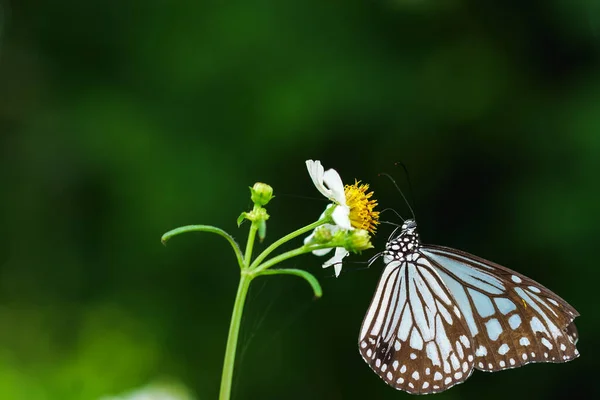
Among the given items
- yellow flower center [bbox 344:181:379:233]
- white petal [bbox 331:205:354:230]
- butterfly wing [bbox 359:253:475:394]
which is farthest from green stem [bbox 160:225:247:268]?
butterfly wing [bbox 359:253:475:394]

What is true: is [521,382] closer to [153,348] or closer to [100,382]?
[153,348]

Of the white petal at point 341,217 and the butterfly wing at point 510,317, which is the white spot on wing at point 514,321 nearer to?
the butterfly wing at point 510,317

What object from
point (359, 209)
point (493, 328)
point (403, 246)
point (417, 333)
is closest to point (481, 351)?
point (493, 328)

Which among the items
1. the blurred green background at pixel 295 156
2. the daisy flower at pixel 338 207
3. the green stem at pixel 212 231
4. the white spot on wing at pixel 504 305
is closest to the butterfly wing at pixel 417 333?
the white spot on wing at pixel 504 305

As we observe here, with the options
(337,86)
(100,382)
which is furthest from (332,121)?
(100,382)

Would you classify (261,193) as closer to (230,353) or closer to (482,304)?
(230,353)

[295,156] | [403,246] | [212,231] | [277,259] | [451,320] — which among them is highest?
[295,156]
